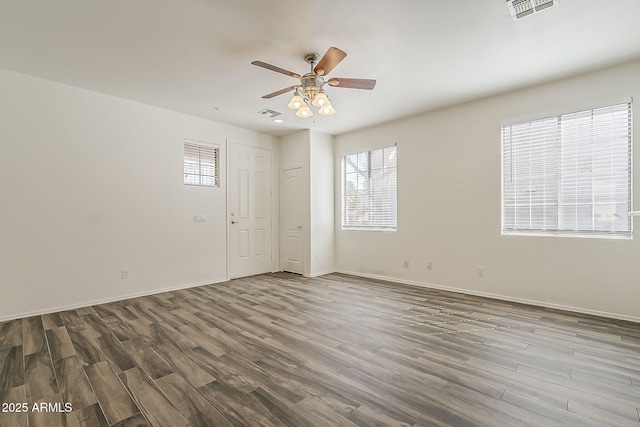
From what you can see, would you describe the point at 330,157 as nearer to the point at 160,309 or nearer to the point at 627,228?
the point at 160,309

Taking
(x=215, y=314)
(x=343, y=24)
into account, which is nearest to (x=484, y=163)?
(x=343, y=24)

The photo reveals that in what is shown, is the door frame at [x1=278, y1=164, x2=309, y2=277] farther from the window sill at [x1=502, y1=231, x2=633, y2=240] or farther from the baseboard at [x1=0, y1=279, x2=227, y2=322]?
the window sill at [x1=502, y1=231, x2=633, y2=240]

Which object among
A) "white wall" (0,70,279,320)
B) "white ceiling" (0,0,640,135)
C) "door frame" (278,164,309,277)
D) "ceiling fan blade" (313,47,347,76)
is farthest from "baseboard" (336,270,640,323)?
"ceiling fan blade" (313,47,347,76)

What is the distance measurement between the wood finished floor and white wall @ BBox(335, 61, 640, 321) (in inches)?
15.2

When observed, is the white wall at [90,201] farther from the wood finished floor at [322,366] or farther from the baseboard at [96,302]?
the wood finished floor at [322,366]

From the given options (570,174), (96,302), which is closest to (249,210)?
(96,302)

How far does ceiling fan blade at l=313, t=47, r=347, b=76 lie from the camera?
2382 millimetres

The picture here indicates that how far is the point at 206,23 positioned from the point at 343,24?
1177 millimetres

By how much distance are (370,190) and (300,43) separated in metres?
3.32

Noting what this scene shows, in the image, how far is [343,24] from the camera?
253 cm

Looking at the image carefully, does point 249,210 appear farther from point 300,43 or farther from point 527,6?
point 527,6

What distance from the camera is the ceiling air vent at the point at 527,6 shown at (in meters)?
2.25

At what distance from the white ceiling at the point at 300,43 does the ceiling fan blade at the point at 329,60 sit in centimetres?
28

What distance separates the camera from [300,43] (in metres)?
2.79
